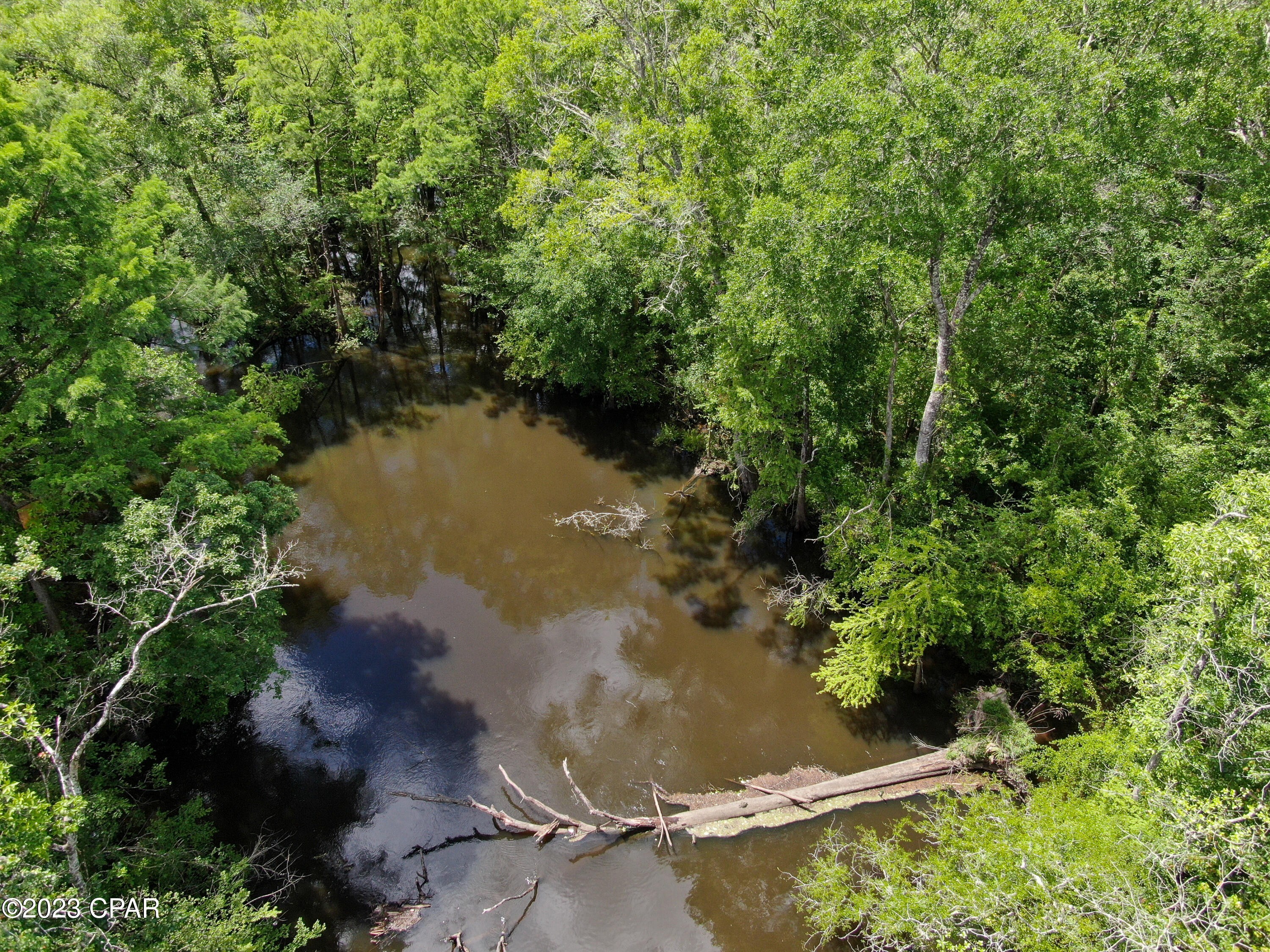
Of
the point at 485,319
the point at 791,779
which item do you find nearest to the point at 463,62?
the point at 485,319

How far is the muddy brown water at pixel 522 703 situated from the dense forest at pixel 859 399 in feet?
4.80

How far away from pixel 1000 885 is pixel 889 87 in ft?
47.2

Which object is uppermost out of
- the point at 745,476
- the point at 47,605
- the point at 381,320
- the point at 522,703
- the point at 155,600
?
the point at 381,320

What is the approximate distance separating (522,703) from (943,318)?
13479 millimetres

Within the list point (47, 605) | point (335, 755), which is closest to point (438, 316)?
point (47, 605)

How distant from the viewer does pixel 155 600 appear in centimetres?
1195

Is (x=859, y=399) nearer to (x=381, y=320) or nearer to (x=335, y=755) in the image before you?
(x=335, y=755)

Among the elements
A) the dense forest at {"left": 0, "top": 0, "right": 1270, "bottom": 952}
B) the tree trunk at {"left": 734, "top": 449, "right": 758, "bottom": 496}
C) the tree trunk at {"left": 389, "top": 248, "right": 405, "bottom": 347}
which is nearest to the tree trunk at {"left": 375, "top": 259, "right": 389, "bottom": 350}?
the tree trunk at {"left": 389, "top": 248, "right": 405, "bottom": 347}

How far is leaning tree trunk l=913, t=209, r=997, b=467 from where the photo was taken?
13258mm

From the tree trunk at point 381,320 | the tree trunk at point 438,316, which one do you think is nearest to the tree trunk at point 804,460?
the tree trunk at point 438,316

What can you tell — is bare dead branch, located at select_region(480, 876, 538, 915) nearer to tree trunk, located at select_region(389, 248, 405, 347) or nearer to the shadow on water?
the shadow on water

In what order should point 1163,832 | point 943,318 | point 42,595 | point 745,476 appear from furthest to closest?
point 745,476 < point 943,318 < point 42,595 < point 1163,832

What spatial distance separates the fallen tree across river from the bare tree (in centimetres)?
593

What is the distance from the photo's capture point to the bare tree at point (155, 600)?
11.4 metres
